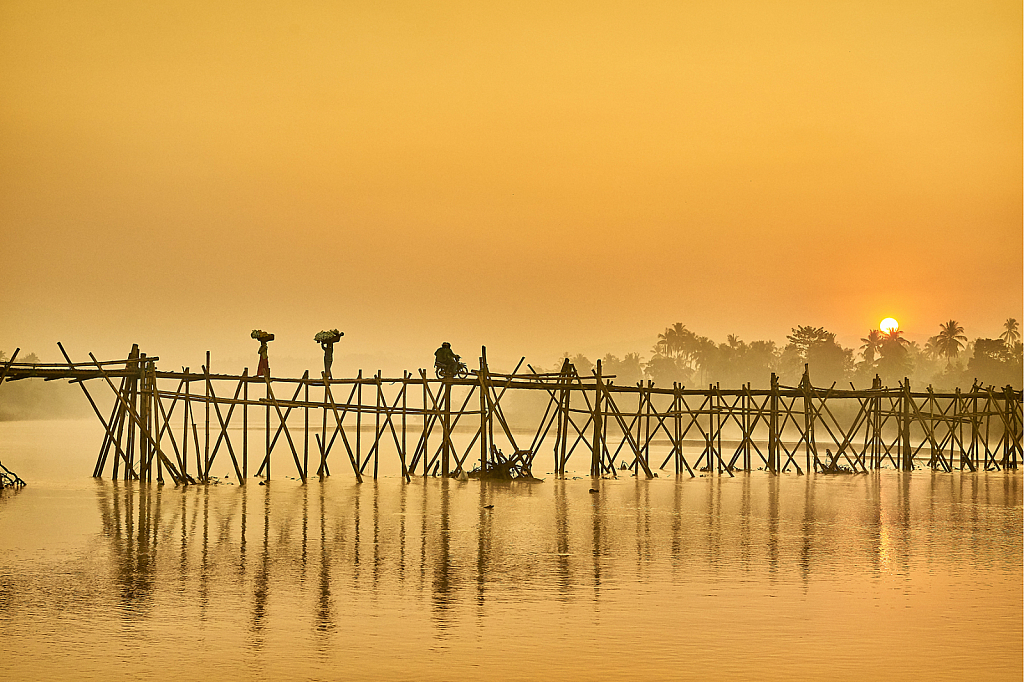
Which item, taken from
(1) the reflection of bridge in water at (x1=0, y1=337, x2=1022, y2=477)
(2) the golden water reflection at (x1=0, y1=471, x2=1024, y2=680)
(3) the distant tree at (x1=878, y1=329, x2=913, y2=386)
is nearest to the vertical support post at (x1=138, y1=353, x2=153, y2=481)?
(1) the reflection of bridge in water at (x1=0, y1=337, x2=1022, y2=477)

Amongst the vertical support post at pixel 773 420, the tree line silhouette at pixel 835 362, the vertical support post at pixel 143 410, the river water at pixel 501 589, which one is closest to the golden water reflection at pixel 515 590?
the river water at pixel 501 589

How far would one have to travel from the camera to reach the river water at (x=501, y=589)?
1228 cm

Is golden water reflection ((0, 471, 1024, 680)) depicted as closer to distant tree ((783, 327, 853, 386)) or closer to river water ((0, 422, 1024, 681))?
river water ((0, 422, 1024, 681))

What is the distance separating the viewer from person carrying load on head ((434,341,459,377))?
34594 millimetres


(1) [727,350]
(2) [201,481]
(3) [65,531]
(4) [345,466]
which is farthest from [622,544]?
(1) [727,350]

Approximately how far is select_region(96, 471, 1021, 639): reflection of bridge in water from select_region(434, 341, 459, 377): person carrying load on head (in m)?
3.61

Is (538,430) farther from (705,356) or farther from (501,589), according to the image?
(705,356)

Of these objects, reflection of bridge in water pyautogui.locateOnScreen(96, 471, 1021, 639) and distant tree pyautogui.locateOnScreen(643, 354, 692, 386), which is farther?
distant tree pyautogui.locateOnScreen(643, 354, 692, 386)

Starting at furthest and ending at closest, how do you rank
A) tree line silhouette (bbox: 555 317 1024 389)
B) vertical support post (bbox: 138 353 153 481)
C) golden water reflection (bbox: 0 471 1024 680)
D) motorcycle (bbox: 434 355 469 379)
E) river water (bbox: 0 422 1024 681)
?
tree line silhouette (bbox: 555 317 1024 389) < motorcycle (bbox: 434 355 469 379) < vertical support post (bbox: 138 353 153 481) < golden water reflection (bbox: 0 471 1024 680) < river water (bbox: 0 422 1024 681)

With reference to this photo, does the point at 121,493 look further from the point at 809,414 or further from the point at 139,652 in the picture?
the point at 809,414

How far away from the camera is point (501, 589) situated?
16.1 m

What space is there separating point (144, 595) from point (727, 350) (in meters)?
131

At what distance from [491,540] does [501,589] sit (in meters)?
4.93

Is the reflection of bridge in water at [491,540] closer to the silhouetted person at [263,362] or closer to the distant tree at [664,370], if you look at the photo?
the silhouetted person at [263,362]
